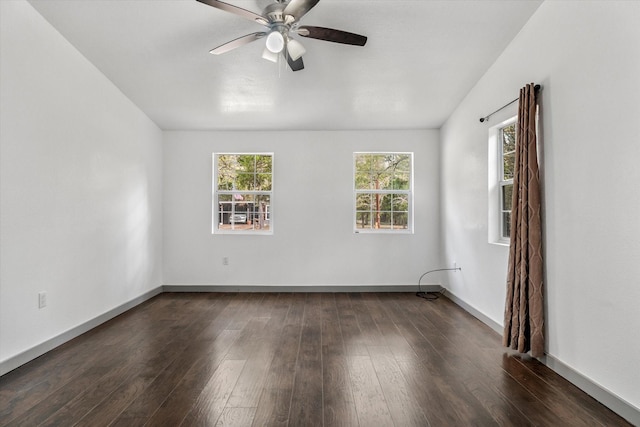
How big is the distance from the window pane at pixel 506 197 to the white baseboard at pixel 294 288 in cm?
200

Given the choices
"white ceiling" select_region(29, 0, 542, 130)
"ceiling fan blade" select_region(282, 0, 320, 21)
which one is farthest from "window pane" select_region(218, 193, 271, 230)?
"ceiling fan blade" select_region(282, 0, 320, 21)

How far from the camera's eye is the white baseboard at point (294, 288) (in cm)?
541

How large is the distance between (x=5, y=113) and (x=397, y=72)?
3.42 m

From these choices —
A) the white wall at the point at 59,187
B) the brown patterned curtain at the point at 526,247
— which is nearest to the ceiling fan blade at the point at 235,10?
the white wall at the point at 59,187

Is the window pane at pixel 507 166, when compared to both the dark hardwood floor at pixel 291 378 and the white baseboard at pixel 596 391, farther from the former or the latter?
the white baseboard at pixel 596 391

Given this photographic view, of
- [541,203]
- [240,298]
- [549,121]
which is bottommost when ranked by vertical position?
[240,298]

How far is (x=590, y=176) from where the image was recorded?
7.78 feet

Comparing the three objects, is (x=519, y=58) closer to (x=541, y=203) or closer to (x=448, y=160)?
(x=541, y=203)

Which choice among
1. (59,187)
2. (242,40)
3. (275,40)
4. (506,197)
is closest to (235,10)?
(275,40)

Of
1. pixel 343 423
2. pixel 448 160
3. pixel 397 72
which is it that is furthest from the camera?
pixel 448 160

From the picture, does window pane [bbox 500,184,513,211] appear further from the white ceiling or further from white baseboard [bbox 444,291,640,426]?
white baseboard [bbox 444,291,640,426]

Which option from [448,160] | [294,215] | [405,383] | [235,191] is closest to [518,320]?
[405,383]

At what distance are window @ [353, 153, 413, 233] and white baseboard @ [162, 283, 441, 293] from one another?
87cm

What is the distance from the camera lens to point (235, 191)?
5.56 metres
